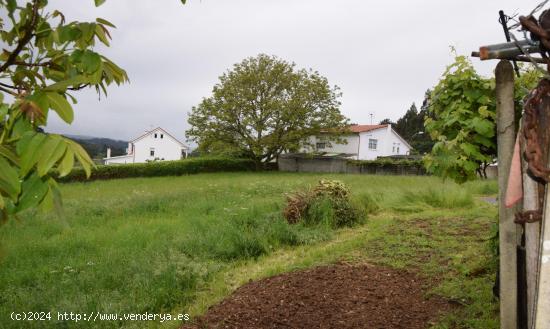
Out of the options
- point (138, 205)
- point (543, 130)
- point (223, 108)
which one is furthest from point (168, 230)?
point (223, 108)

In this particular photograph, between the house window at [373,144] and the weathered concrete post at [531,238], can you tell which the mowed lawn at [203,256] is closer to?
the weathered concrete post at [531,238]

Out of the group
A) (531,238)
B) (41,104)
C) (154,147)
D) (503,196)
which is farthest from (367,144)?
(41,104)

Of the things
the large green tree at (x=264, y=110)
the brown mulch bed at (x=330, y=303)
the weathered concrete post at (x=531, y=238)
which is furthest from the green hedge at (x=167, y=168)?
the weathered concrete post at (x=531, y=238)

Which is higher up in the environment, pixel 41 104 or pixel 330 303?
pixel 41 104

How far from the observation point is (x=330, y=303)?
3.91 m

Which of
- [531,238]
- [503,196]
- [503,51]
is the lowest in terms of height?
[531,238]

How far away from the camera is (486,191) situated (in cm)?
1442

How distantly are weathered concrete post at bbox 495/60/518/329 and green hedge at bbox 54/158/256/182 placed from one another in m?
29.1

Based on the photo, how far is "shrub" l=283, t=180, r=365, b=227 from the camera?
8297 millimetres

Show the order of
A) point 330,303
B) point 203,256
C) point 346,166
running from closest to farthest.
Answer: point 330,303, point 203,256, point 346,166

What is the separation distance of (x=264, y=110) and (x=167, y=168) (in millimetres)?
10266

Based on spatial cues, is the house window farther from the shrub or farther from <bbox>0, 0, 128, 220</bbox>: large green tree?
<bbox>0, 0, 128, 220</bbox>: large green tree

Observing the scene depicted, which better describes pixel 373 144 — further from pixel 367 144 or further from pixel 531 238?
pixel 531 238

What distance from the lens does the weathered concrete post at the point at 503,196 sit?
2016 millimetres
